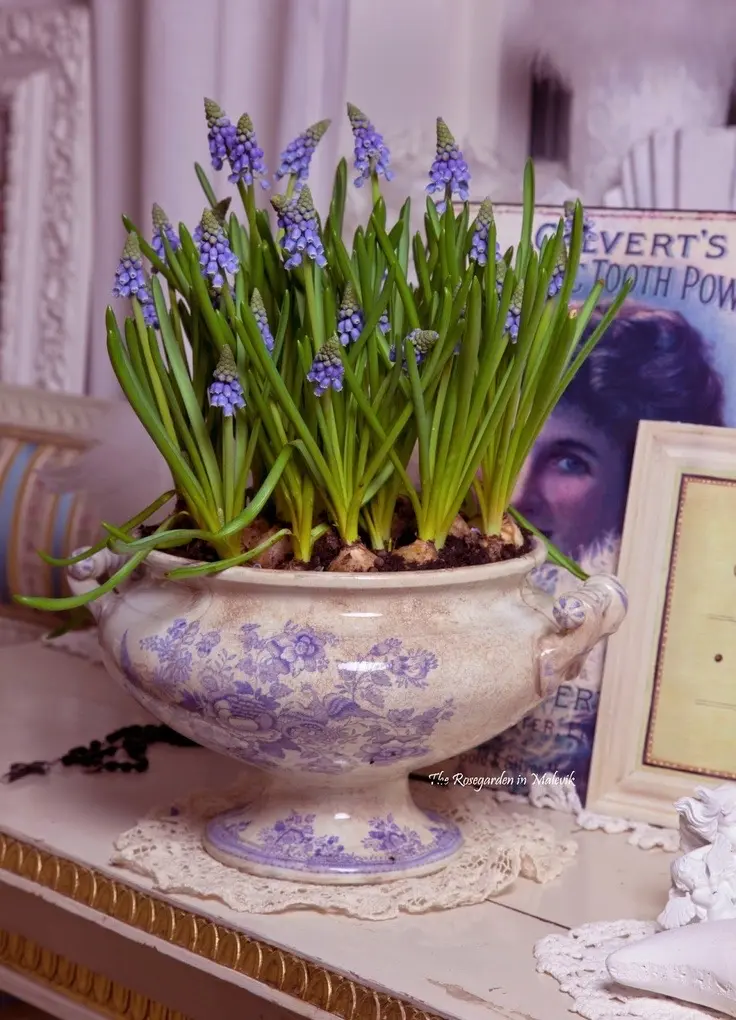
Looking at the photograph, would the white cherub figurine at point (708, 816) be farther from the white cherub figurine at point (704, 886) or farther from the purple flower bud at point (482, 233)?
the purple flower bud at point (482, 233)

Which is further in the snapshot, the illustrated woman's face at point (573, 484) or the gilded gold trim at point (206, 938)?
the illustrated woman's face at point (573, 484)

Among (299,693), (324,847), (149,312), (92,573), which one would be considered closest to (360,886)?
(324,847)

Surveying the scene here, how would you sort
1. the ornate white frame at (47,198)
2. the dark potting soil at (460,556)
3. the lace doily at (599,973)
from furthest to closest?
the ornate white frame at (47,198) → the dark potting soil at (460,556) → the lace doily at (599,973)

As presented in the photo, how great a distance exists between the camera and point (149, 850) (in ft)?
2.40

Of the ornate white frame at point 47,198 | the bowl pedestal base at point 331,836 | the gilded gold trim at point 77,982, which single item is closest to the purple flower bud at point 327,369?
the bowl pedestal base at point 331,836

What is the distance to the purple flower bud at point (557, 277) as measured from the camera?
0.70m

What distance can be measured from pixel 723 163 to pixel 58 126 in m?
0.74

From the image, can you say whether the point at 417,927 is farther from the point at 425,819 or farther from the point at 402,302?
Result: the point at 402,302

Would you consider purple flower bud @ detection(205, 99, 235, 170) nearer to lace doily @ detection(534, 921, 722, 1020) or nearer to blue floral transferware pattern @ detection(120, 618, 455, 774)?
blue floral transferware pattern @ detection(120, 618, 455, 774)

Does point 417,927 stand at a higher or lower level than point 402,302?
lower

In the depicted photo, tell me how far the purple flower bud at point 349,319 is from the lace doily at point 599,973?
1.08 ft

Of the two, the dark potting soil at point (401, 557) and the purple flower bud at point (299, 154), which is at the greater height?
the purple flower bud at point (299, 154)

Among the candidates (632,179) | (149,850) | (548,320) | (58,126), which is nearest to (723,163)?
(632,179)

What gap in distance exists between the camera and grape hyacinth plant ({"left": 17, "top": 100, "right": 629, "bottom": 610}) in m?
0.66
